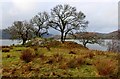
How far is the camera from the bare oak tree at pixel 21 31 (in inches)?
1999

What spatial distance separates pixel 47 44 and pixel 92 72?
75.1ft

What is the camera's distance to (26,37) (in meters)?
50.4

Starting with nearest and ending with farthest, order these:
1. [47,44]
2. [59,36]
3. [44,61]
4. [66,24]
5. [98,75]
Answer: [98,75]
[44,61]
[47,44]
[66,24]
[59,36]

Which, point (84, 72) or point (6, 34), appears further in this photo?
point (6, 34)

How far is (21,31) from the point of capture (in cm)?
5128

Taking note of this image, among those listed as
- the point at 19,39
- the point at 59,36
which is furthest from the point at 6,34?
the point at 59,36

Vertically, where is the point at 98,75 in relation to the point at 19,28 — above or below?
below

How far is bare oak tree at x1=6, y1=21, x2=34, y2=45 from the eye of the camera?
167 feet

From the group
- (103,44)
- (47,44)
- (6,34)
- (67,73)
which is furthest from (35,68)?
(103,44)

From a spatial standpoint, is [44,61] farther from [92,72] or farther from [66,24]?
[66,24]

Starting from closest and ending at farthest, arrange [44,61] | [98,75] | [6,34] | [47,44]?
[98,75] < [44,61] < [47,44] < [6,34]

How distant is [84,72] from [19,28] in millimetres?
37422

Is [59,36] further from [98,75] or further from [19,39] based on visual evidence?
[98,75]

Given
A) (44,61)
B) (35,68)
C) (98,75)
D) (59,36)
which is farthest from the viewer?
(59,36)
